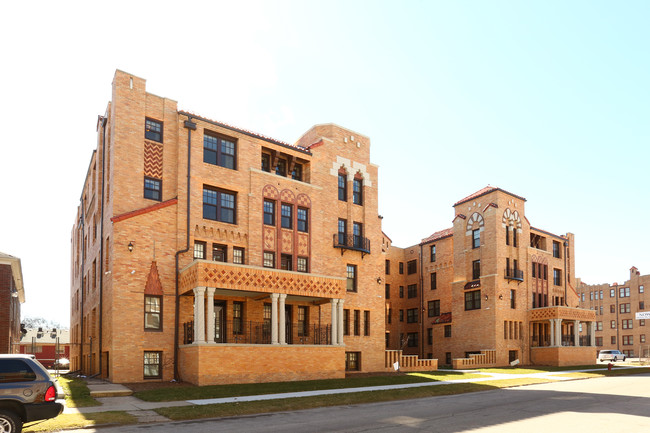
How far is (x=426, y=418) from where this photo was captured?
1565cm

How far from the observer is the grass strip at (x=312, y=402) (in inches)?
647

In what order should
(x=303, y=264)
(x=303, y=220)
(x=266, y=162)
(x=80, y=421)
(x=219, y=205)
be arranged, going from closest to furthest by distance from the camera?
1. (x=80, y=421)
2. (x=219, y=205)
3. (x=303, y=264)
4. (x=266, y=162)
5. (x=303, y=220)

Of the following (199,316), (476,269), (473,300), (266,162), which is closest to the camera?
(199,316)

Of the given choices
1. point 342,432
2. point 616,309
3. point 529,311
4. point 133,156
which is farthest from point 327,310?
point 616,309

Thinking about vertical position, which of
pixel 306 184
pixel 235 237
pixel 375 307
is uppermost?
pixel 306 184

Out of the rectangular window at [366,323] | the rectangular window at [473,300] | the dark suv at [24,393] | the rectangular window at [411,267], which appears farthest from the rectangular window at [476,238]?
the dark suv at [24,393]

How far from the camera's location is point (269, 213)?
31.8m

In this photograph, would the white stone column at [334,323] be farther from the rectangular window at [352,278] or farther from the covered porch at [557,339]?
the covered porch at [557,339]

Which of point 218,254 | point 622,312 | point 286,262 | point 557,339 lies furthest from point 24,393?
point 622,312

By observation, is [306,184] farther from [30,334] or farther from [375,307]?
[30,334]

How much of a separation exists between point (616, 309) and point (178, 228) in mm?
86960

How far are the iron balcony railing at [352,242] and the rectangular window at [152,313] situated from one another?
12127 mm

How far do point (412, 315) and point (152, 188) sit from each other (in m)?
34.8

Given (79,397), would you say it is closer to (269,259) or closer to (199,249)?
(199,249)
